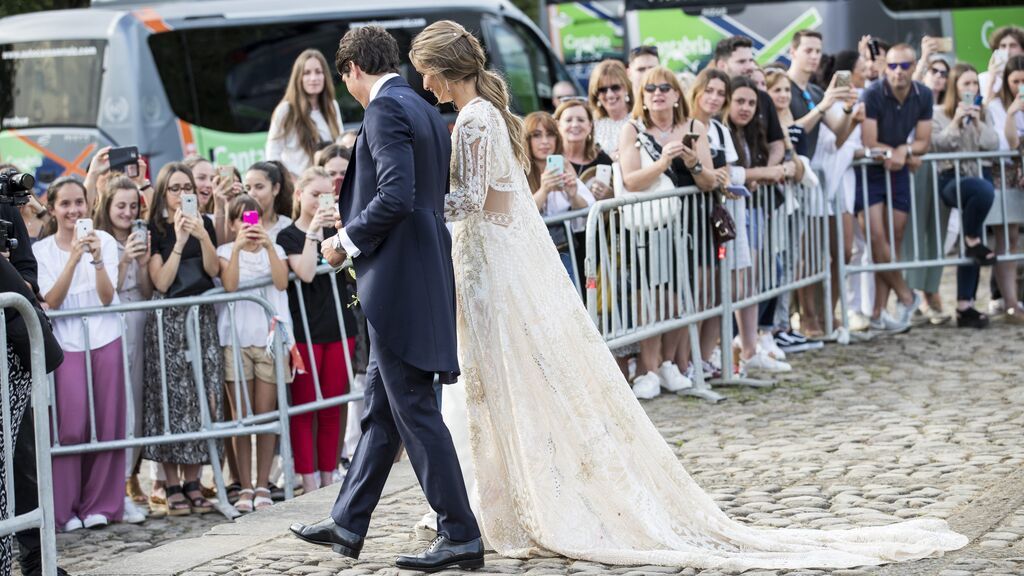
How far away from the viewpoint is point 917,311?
13461 mm

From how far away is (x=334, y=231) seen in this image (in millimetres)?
8828

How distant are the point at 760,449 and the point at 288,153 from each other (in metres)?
4.54

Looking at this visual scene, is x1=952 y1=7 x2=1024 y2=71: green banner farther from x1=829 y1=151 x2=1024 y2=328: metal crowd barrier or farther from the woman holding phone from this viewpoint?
the woman holding phone

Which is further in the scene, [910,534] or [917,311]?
[917,311]

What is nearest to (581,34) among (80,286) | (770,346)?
(770,346)

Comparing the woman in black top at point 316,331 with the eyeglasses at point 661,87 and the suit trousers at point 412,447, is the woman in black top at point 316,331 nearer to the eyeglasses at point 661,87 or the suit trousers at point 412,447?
the eyeglasses at point 661,87

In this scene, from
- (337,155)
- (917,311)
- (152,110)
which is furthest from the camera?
(152,110)

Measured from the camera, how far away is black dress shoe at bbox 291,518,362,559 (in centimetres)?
607

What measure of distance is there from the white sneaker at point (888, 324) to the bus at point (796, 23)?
19.8 ft

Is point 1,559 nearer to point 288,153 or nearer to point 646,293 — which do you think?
point 646,293

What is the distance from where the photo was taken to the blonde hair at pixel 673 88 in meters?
Answer: 9.77

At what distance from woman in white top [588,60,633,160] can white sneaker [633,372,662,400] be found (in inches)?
58.4

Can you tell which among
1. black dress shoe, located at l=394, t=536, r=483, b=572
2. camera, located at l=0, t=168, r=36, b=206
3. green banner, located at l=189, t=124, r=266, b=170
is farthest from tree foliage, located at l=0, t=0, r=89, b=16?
black dress shoe, located at l=394, t=536, r=483, b=572

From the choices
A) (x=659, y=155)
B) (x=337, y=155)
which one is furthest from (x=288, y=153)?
(x=659, y=155)
